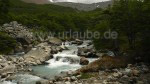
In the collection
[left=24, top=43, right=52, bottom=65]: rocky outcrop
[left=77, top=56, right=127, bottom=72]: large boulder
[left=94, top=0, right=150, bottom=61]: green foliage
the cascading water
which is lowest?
the cascading water

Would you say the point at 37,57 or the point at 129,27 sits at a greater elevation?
the point at 129,27

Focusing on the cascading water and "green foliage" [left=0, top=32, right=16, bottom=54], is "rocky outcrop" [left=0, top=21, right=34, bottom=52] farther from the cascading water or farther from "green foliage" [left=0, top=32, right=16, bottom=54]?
the cascading water

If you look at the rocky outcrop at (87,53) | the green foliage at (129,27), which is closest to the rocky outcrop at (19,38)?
the rocky outcrop at (87,53)

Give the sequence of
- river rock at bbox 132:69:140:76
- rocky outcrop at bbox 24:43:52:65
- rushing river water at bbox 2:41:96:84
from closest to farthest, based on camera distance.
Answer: river rock at bbox 132:69:140:76
rushing river water at bbox 2:41:96:84
rocky outcrop at bbox 24:43:52:65

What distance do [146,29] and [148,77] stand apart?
8038 millimetres

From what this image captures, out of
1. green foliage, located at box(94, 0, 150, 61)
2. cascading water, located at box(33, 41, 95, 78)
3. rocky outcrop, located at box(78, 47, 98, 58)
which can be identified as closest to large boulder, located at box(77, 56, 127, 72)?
green foliage, located at box(94, 0, 150, 61)

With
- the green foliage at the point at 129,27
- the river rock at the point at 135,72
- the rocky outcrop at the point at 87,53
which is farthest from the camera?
the rocky outcrop at the point at 87,53

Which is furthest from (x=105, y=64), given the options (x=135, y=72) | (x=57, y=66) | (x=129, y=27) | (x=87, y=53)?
(x=87, y=53)

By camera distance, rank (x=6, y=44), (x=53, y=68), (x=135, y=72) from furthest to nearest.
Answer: (x=6, y=44) < (x=53, y=68) < (x=135, y=72)

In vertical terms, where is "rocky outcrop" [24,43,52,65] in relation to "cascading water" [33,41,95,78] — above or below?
above

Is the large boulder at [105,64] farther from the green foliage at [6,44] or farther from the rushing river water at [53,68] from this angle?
the green foliage at [6,44]

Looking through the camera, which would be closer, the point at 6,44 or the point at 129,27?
the point at 129,27

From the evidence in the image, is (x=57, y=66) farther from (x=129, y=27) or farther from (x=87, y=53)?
(x=129, y=27)

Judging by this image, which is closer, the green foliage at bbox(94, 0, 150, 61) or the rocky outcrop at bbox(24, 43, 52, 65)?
the green foliage at bbox(94, 0, 150, 61)
